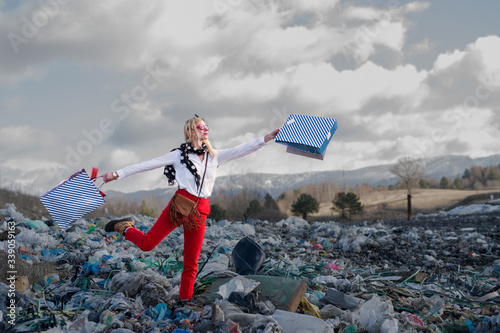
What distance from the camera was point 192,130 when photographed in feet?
13.1

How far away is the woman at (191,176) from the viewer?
387cm

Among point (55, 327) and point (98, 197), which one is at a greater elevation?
point (98, 197)

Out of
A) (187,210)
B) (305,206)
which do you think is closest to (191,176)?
(187,210)

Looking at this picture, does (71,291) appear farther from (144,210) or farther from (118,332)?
(144,210)

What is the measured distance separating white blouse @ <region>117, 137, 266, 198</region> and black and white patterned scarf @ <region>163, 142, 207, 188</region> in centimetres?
3

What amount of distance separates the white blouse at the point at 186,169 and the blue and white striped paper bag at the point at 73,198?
345 mm

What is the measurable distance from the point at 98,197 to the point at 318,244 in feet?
20.4

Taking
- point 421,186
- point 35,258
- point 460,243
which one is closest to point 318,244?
point 460,243

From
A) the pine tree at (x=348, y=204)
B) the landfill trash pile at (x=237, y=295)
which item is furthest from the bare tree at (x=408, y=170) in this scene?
the landfill trash pile at (x=237, y=295)

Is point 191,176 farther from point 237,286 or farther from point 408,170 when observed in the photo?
point 408,170

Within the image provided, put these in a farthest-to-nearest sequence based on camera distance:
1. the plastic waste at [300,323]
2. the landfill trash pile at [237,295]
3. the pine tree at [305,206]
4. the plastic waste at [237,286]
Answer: the pine tree at [305,206] < the plastic waste at [237,286] < the landfill trash pile at [237,295] < the plastic waste at [300,323]

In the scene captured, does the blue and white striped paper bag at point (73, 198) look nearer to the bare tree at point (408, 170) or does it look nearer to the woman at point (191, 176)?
the woman at point (191, 176)

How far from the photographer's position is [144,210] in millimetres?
21125

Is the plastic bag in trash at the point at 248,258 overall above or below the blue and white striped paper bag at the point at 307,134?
below
